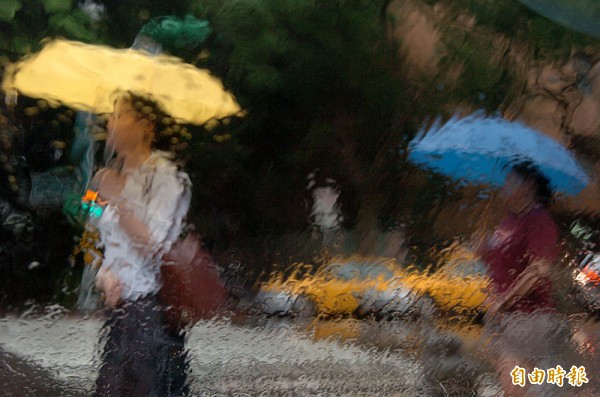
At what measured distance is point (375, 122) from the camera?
111 inches

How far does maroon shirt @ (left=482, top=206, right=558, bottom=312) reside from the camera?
306cm

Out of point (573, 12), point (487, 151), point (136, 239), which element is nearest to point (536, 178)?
point (487, 151)

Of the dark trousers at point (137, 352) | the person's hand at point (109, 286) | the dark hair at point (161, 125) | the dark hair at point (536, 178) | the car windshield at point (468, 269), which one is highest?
the dark hair at point (536, 178)

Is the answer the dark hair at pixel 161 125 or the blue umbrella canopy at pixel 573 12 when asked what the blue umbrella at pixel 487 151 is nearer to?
the blue umbrella canopy at pixel 573 12

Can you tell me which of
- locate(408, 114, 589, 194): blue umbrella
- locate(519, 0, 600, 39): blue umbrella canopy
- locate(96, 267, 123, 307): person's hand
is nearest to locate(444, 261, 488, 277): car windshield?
locate(408, 114, 589, 194): blue umbrella

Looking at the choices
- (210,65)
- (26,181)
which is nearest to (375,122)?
(210,65)

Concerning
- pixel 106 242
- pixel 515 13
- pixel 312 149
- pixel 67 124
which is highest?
pixel 515 13

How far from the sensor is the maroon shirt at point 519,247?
10.0 feet

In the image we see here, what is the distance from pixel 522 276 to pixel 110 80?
2.28 m

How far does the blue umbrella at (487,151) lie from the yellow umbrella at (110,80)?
3.24 feet

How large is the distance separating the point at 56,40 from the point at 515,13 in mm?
2151

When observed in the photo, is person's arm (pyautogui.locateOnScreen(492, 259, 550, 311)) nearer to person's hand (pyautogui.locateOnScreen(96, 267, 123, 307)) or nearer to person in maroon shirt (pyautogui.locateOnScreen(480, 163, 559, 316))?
person in maroon shirt (pyautogui.locateOnScreen(480, 163, 559, 316))

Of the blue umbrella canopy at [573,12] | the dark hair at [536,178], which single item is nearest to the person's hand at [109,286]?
the dark hair at [536,178]

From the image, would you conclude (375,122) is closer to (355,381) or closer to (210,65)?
(210,65)
